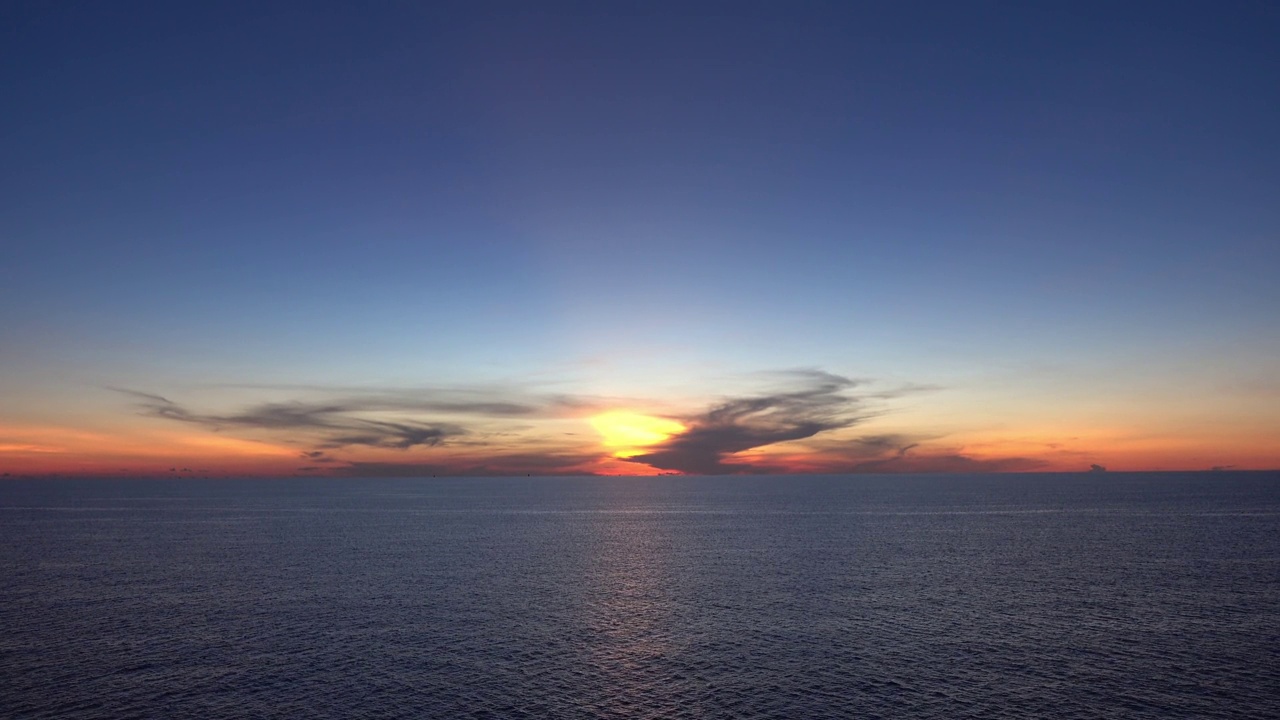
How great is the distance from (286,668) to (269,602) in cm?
3600

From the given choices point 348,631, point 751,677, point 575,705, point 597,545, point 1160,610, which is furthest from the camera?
point 597,545

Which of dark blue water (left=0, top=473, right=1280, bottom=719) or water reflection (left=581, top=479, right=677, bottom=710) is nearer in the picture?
dark blue water (left=0, top=473, right=1280, bottom=719)

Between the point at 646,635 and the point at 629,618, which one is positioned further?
the point at 629,618

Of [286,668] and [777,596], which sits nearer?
[286,668]

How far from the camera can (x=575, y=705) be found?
66.1m

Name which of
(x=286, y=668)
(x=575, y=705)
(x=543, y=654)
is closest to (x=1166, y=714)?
(x=575, y=705)

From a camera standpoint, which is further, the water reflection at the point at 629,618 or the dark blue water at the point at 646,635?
the water reflection at the point at 629,618

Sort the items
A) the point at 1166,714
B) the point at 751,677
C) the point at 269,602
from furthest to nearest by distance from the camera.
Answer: the point at 269,602, the point at 751,677, the point at 1166,714

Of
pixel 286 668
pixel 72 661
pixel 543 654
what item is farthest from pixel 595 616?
pixel 72 661

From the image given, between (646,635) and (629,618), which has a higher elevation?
(629,618)

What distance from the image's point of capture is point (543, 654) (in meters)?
80.4

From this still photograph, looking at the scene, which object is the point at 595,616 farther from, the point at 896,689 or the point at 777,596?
the point at 896,689

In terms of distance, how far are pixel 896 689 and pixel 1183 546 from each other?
132m

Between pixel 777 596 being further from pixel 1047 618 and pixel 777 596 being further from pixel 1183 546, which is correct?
Answer: pixel 1183 546
